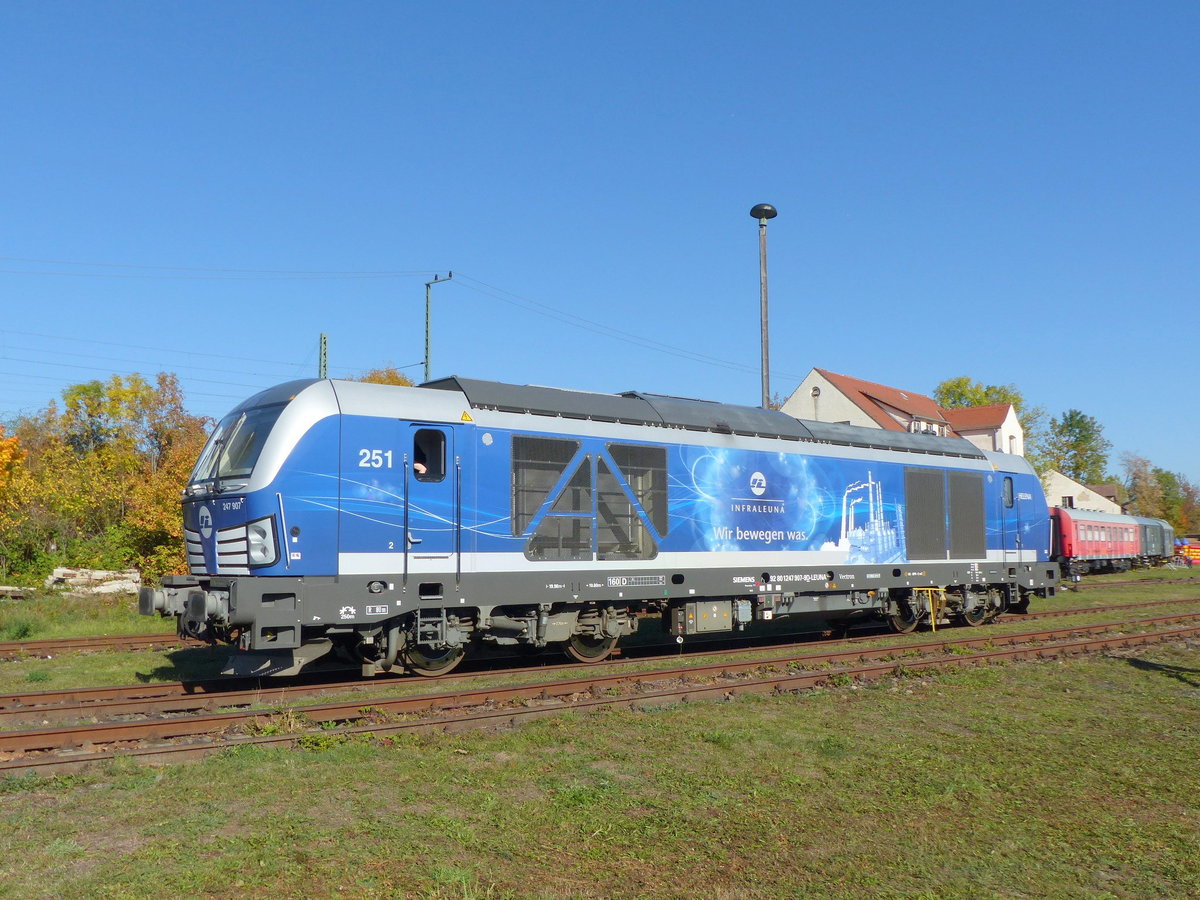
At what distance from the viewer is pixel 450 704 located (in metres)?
11.2

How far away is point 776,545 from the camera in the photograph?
1647 cm

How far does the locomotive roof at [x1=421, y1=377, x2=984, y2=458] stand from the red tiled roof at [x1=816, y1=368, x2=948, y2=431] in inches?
1614

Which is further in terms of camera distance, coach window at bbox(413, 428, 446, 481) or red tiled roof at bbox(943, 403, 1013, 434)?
red tiled roof at bbox(943, 403, 1013, 434)

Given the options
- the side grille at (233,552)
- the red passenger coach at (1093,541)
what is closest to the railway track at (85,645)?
the side grille at (233,552)

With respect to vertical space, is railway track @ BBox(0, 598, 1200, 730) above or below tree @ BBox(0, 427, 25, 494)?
below

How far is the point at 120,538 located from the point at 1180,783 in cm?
3352

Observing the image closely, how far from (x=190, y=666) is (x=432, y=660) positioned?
4.39 meters

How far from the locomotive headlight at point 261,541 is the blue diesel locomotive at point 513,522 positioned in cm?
2

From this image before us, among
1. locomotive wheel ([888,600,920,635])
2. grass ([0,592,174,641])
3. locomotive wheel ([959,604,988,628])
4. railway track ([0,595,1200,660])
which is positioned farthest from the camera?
locomotive wheel ([959,604,988,628])

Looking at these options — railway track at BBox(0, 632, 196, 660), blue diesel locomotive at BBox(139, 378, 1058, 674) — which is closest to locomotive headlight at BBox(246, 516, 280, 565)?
blue diesel locomotive at BBox(139, 378, 1058, 674)

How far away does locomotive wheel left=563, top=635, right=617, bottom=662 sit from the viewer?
1481 cm

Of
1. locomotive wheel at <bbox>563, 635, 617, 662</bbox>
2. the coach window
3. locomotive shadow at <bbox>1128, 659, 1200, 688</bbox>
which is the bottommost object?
locomotive shadow at <bbox>1128, 659, 1200, 688</bbox>

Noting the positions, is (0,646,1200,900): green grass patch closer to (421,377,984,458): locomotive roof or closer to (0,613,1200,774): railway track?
(0,613,1200,774): railway track

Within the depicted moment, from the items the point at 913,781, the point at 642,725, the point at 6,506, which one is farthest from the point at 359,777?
the point at 6,506
